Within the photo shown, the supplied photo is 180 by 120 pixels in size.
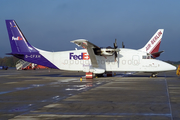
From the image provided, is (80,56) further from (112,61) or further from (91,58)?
(112,61)

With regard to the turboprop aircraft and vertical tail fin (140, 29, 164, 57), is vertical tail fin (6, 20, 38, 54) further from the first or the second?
vertical tail fin (140, 29, 164, 57)

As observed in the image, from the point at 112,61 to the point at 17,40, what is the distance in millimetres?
13499

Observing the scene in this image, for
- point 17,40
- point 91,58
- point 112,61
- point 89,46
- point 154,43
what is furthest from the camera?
point 154,43

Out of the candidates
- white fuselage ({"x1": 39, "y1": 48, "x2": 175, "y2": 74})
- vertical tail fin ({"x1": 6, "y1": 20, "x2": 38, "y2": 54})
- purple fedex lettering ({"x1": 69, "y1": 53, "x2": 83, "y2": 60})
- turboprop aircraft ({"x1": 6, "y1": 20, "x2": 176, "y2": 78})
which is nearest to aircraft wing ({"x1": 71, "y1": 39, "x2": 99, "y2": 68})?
turboprop aircraft ({"x1": 6, "y1": 20, "x2": 176, "y2": 78})

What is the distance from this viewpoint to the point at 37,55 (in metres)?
29.5

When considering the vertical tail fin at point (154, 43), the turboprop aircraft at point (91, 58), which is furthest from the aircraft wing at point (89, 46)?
the vertical tail fin at point (154, 43)

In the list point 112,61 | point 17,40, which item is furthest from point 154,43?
point 17,40

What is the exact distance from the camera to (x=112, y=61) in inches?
1104

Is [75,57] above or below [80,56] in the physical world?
below

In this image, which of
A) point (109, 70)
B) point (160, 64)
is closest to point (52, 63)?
point (109, 70)

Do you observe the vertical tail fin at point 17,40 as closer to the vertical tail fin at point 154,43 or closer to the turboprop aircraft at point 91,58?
the turboprop aircraft at point 91,58

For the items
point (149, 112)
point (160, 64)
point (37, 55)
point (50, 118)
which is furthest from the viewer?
point (37, 55)

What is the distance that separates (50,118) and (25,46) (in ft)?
79.7

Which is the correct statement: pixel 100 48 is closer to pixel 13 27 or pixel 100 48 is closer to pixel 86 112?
pixel 13 27
